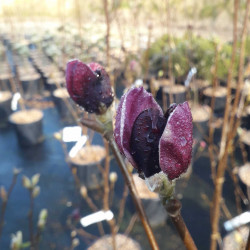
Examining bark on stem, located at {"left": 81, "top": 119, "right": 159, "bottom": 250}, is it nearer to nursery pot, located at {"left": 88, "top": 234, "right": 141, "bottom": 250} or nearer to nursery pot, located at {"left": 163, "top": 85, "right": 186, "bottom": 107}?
nursery pot, located at {"left": 88, "top": 234, "right": 141, "bottom": 250}

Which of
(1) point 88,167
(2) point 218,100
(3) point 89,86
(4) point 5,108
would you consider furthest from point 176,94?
(3) point 89,86

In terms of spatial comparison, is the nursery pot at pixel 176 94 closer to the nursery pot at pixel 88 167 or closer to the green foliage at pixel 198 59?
the green foliage at pixel 198 59

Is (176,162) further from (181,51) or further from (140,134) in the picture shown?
(181,51)

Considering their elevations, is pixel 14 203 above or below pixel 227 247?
below

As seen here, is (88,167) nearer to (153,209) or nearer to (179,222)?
(153,209)

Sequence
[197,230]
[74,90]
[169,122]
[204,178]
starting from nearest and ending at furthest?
[169,122]
[74,90]
[197,230]
[204,178]

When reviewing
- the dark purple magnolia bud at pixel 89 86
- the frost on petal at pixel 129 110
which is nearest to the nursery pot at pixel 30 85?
the dark purple magnolia bud at pixel 89 86

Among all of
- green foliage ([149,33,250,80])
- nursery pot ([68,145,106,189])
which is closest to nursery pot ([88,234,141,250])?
nursery pot ([68,145,106,189])

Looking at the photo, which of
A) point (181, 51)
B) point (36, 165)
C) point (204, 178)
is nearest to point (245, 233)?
point (204, 178)
